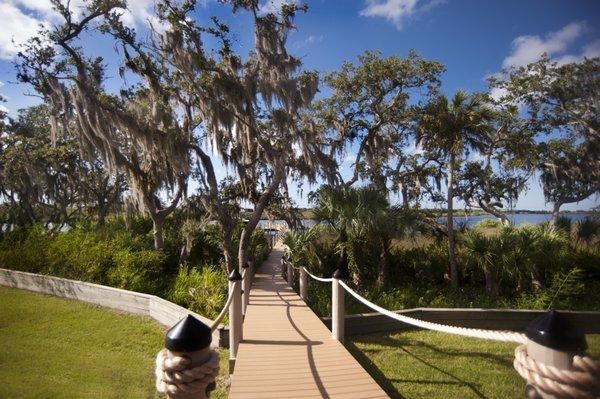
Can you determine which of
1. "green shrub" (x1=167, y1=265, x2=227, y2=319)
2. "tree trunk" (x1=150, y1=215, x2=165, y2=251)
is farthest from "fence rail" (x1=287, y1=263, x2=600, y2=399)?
"tree trunk" (x1=150, y1=215, x2=165, y2=251)

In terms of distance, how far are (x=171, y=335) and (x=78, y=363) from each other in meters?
5.44

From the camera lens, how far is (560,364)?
1134 millimetres

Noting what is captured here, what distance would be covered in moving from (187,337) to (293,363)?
11.9ft

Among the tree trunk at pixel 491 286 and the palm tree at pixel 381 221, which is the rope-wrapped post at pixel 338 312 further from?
the tree trunk at pixel 491 286

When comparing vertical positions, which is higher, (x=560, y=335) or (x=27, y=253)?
(x=560, y=335)

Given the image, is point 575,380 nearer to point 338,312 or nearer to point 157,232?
point 338,312

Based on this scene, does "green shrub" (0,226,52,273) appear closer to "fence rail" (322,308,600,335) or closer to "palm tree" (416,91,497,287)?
"fence rail" (322,308,600,335)

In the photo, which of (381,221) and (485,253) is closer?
(485,253)

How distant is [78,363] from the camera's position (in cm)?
542

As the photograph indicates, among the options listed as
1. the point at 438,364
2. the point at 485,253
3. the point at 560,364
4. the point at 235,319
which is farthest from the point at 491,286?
the point at 560,364

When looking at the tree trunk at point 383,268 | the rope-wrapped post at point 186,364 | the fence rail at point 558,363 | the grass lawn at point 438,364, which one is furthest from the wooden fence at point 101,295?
the fence rail at point 558,363

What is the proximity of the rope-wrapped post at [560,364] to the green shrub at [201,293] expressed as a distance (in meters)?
7.74

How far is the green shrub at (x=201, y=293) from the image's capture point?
8.43 meters

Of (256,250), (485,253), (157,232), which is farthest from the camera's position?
(256,250)
